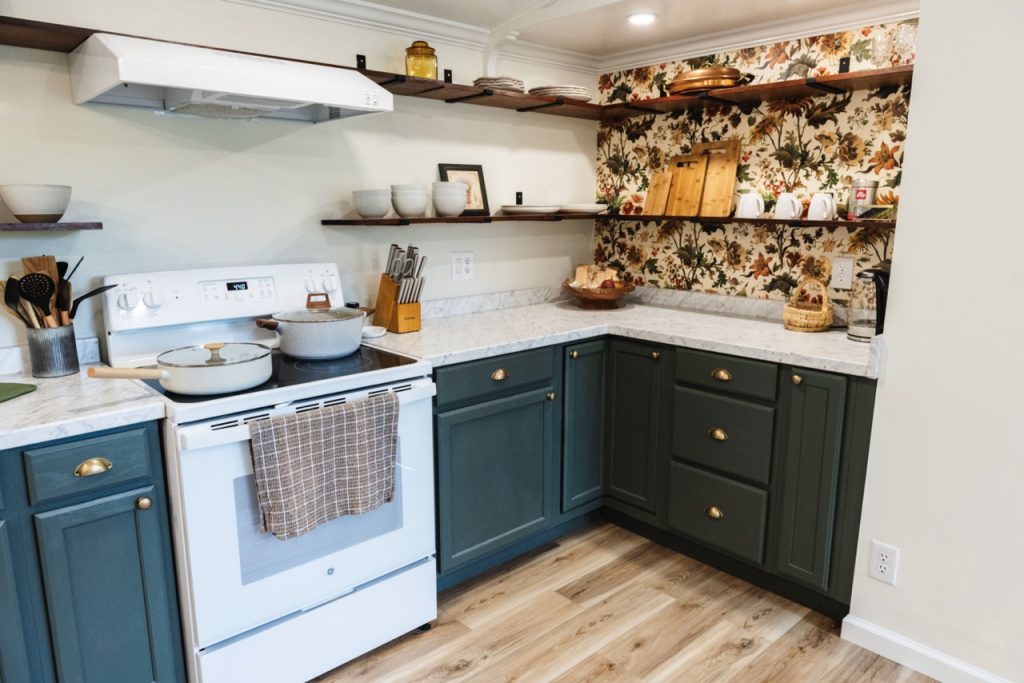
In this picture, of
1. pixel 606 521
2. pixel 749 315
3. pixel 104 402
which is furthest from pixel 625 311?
pixel 104 402

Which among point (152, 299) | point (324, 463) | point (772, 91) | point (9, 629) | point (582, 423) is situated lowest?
point (9, 629)

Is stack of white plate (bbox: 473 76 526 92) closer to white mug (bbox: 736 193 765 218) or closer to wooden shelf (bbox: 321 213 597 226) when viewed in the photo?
wooden shelf (bbox: 321 213 597 226)

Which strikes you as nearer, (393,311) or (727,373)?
(727,373)

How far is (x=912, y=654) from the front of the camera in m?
2.05

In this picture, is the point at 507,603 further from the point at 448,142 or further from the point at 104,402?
the point at 448,142

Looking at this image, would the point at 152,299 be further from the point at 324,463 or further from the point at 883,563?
the point at 883,563

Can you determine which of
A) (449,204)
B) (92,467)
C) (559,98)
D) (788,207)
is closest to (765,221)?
(788,207)

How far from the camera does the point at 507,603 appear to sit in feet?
7.93

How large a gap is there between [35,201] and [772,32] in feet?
8.51

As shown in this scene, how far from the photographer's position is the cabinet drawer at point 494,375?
2238 mm

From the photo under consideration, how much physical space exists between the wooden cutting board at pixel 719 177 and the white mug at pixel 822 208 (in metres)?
0.38

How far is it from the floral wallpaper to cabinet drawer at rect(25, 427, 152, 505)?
87.7 inches

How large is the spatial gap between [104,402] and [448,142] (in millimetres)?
1692

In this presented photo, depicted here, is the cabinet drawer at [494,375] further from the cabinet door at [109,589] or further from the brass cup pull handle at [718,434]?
the cabinet door at [109,589]
